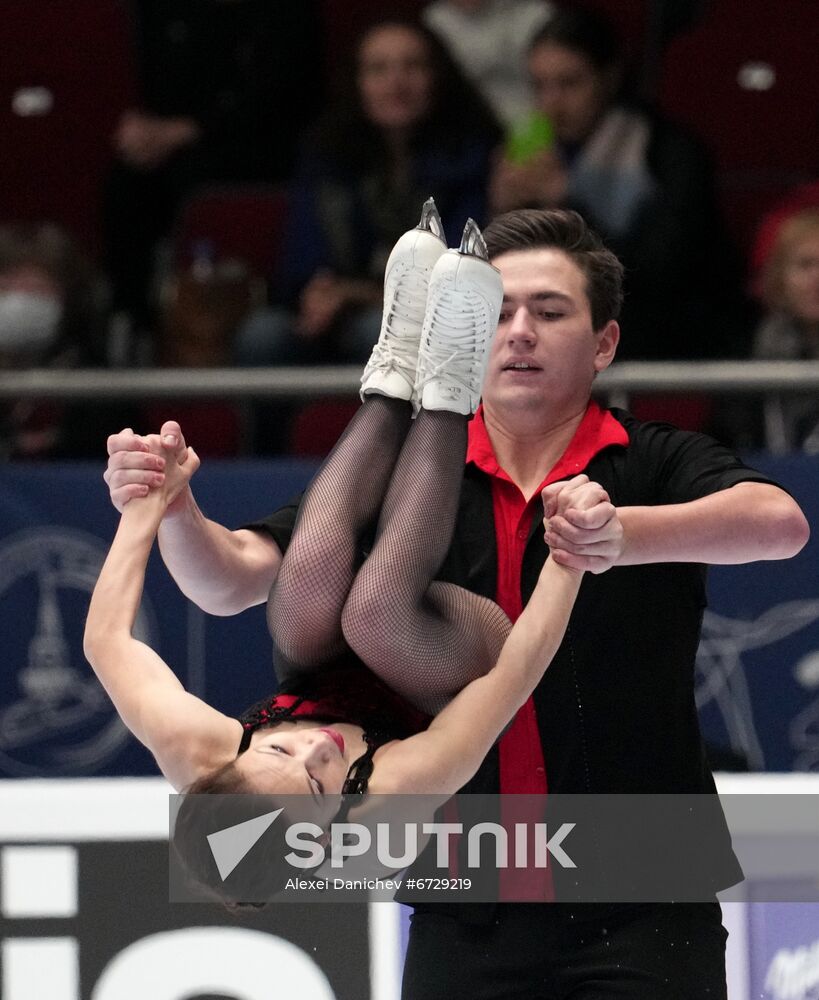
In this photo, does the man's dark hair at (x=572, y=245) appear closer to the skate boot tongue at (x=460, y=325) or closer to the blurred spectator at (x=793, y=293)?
the skate boot tongue at (x=460, y=325)

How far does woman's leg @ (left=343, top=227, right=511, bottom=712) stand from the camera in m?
2.53

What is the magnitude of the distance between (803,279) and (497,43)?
4.66ft

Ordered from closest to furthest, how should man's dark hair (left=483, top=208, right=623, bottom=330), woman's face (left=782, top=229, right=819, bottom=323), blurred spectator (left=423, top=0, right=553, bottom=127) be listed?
1. man's dark hair (left=483, top=208, right=623, bottom=330)
2. woman's face (left=782, top=229, right=819, bottom=323)
3. blurred spectator (left=423, top=0, right=553, bottom=127)

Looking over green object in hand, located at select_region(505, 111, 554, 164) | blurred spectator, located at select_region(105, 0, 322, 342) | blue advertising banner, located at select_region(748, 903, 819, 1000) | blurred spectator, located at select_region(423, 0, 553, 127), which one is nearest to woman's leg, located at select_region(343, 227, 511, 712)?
blue advertising banner, located at select_region(748, 903, 819, 1000)

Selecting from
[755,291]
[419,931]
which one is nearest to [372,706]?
[419,931]

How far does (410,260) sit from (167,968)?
1462 millimetres

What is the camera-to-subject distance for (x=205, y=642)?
421cm

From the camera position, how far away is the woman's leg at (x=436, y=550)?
2.53 m

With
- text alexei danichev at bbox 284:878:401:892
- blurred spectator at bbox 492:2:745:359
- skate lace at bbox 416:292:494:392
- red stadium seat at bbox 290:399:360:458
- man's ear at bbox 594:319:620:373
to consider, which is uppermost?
blurred spectator at bbox 492:2:745:359

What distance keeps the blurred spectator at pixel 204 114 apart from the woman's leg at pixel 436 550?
3.02 m

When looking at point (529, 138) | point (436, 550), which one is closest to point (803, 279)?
point (529, 138)

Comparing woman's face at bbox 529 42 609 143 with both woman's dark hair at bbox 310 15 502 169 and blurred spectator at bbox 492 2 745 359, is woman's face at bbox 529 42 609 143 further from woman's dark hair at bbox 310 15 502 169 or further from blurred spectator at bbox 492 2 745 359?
woman's dark hair at bbox 310 15 502 169

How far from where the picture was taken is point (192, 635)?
421 centimetres

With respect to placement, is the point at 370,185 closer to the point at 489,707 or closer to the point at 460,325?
the point at 460,325
